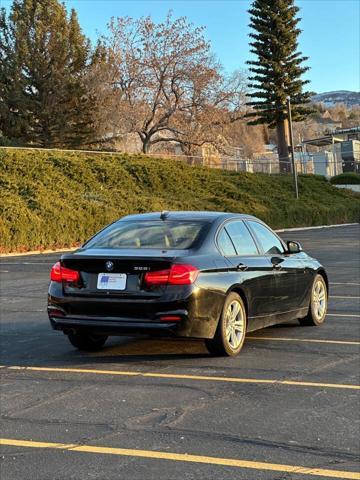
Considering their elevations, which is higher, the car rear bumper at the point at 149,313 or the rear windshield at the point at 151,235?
the rear windshield at the point at 151,235

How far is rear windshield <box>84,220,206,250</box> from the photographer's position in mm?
7180

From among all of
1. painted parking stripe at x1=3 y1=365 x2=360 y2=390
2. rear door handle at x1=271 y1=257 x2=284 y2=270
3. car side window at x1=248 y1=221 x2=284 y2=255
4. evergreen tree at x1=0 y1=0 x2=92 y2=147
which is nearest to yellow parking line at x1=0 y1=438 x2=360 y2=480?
painted parking stripe at x1=3 y1=365 x2=360 y2=390

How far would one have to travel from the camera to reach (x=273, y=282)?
7.92 meters

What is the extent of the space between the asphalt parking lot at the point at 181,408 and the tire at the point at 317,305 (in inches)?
7.9

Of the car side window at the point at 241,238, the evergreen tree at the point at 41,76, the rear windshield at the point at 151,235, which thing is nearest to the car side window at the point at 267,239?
the car side window at the point at 241,238

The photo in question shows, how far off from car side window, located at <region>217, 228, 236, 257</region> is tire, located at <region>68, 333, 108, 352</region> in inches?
66.9

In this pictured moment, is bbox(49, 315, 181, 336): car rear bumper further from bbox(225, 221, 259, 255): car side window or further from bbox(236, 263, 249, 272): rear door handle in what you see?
bbox(225, 221, 259, 255): car side window

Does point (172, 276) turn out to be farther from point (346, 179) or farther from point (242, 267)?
point (346, 179)

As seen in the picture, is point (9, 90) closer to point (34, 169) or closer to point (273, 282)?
point (34, 169)

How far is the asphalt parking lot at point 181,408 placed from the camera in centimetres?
425

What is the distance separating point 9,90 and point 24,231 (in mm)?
26046

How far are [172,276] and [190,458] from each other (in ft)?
8.21

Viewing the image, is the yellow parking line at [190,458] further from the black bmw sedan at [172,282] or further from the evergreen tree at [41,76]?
the evergreen tree at [41,76]

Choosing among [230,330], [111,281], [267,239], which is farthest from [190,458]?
[267,239]
